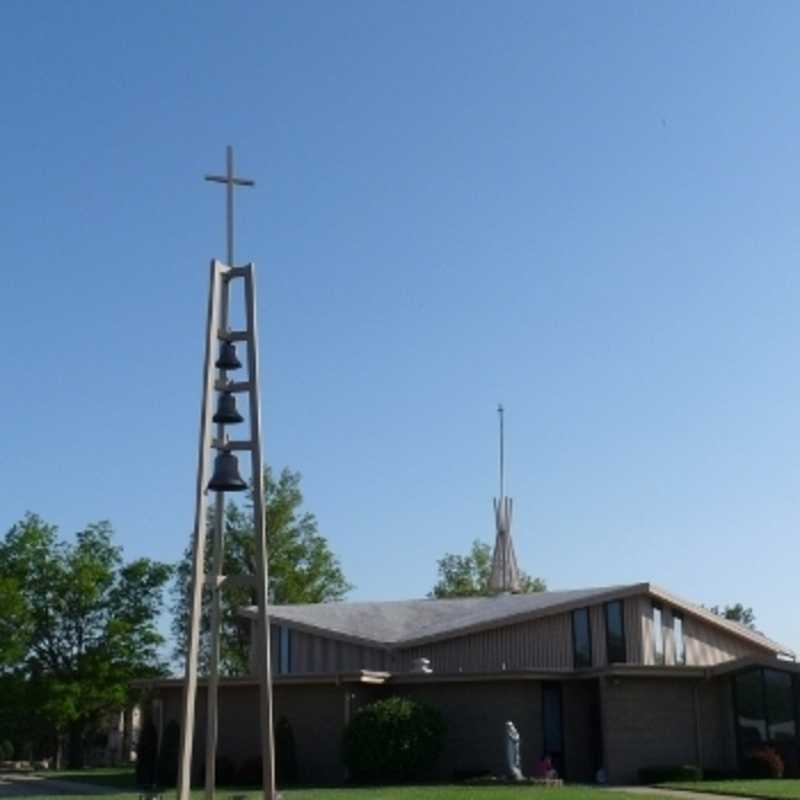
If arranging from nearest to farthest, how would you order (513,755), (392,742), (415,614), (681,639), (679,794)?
1. (679,794)
2. (513,755)
3. (392,742)
4. (681,639)
5. (415,614)

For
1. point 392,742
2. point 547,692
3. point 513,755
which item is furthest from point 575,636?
point 392,742

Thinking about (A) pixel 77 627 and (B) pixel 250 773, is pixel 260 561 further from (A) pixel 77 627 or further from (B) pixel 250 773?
(A) pixel 77 627

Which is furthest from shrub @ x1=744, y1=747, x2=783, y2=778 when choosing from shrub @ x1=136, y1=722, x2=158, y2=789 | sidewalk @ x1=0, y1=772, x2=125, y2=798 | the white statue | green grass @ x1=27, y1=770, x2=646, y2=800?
sidewalk @ x1=0, y1=772, x2=125, y2=798

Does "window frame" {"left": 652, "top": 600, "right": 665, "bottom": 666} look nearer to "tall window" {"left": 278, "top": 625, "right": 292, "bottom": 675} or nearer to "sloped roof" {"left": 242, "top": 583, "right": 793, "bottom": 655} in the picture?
"sloped roof" {"left": 242, "top": 583, "right": 793, "bottom": 655}

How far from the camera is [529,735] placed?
3238 cm

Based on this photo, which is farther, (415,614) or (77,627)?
(77,627)

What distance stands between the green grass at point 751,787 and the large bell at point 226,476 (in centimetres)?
1336

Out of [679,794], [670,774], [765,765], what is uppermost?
[765,765]

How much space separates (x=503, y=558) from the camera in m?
47.5

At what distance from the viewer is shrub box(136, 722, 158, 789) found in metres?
32.8

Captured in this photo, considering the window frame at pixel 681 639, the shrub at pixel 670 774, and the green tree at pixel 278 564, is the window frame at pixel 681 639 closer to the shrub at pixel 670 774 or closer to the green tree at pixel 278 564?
the shrub at pixel 670 774

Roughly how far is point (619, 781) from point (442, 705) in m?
Answer: 4.65

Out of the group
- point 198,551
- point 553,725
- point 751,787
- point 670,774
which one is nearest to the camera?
point 198,551

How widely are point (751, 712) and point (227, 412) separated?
21750mm
